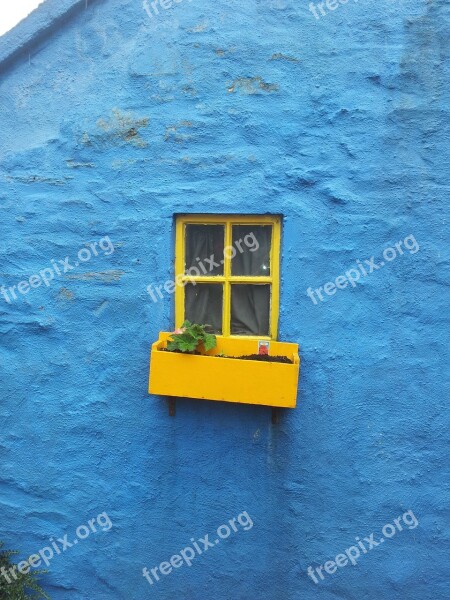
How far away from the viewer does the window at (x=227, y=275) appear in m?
3.00

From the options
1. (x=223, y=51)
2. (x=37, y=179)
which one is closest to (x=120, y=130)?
(x=37, y=179)

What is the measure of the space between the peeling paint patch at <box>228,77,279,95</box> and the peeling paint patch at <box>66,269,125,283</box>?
4.32 feet

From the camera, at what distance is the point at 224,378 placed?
2713 millimetres

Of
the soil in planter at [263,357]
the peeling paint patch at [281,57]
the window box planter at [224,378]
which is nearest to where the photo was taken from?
the window box planter at [224,378]

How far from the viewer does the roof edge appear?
2.92 metres

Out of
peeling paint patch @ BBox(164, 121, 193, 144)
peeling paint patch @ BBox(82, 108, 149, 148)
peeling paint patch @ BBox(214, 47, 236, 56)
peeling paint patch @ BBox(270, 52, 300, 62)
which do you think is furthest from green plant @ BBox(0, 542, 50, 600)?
peeling paint patch @ BBox(270, 52, 300, 62)

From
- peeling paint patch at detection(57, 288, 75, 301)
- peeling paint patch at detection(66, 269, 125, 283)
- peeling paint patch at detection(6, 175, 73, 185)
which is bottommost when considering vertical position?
peeling paint patch at detection(57, 288, 75, 301)

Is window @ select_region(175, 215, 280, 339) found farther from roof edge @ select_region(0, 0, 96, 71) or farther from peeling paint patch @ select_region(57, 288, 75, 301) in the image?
roof edge @ select_region(0, 0, 96, 71)

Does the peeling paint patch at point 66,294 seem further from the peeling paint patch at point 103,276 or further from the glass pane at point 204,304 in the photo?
the glass pane at point 204,304

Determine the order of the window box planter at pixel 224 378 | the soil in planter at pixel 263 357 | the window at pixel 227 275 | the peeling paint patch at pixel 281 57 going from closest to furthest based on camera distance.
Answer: the window box planter at pixel 224 378 → the soil in planter at pixel 263 357 → the peeling paint patch at pixel 281 57 → the window at pixel 227 275

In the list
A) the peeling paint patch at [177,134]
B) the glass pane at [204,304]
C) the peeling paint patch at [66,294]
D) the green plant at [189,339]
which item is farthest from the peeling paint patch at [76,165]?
the green plant at [189,339]

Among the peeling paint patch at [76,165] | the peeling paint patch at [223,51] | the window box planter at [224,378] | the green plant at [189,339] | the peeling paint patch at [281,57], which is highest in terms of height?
the peeling paint patch at [223,51]

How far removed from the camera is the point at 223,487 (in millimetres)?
3018

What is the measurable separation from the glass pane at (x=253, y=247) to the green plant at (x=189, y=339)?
523 millimetres
